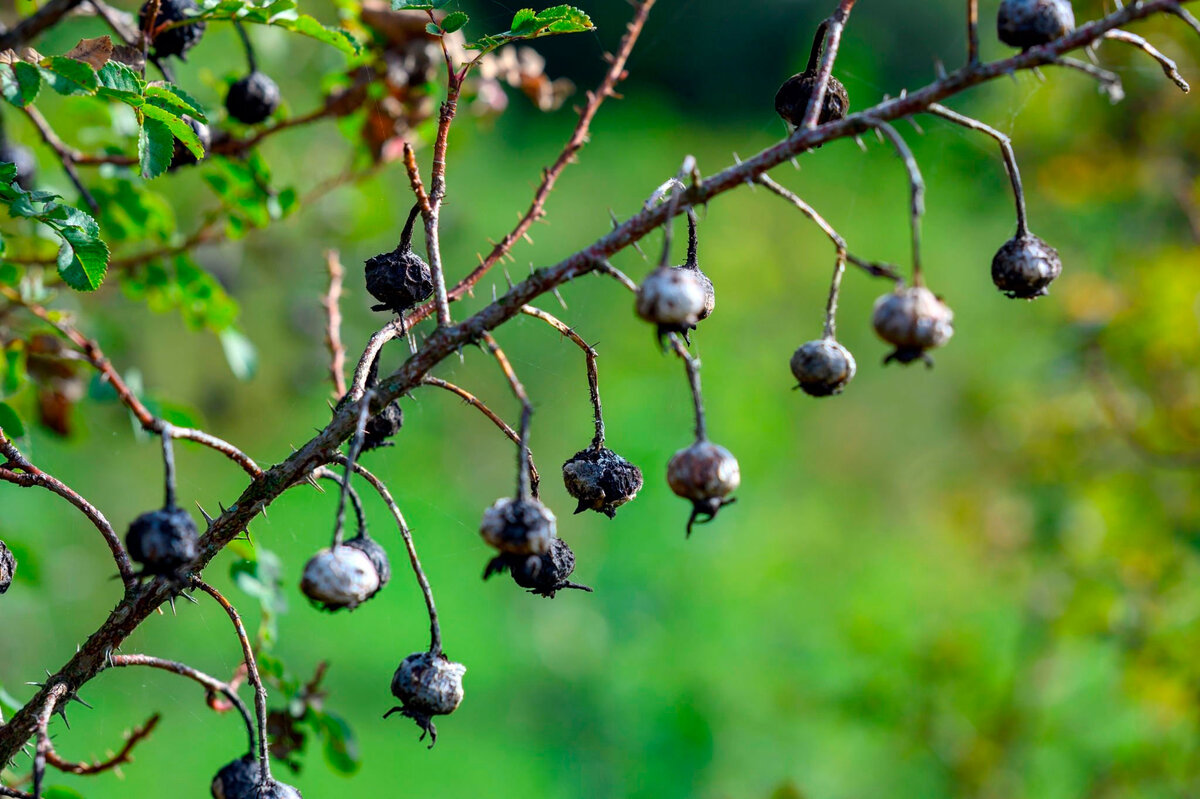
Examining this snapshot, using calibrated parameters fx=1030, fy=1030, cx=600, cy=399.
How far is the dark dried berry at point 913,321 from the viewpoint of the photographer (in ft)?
2.31

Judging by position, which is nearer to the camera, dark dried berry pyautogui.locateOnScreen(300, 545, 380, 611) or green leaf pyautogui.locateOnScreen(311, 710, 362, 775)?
dark dried berry pyautogui.locateOnScreen(300, 545, 380, 611)

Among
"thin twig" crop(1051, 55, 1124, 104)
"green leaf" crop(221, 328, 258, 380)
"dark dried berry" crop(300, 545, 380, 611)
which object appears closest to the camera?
"thin twig" crop(1051, 55, 1124, 104)

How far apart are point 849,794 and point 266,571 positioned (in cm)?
251

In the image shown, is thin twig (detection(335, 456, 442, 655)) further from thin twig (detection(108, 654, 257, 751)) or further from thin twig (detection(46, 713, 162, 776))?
thin twig (detection(46, 713, 162, 776))

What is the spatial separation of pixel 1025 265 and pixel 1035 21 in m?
0.20

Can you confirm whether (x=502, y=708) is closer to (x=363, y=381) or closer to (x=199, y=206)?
(x=199, y=206)

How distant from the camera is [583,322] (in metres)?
5.79

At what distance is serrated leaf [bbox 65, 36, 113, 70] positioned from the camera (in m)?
0.95

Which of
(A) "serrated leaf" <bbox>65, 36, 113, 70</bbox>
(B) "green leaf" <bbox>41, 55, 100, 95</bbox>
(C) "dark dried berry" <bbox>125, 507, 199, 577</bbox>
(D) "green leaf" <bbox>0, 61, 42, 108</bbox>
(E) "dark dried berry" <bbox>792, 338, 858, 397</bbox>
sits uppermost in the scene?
(A) "serrated leaf" <bbox>65, 36, 113, 70</bbox>

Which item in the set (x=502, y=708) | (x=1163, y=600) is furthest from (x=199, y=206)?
(x=1163, y=600)

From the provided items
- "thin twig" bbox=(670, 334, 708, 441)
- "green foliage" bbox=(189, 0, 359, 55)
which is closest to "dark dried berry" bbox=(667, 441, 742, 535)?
"thin twig" bbox=(670, 334, 708, 441)

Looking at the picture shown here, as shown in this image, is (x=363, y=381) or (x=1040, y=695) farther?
(x=1040, y=695)

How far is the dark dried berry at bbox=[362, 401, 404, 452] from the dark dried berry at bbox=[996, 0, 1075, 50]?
60cm

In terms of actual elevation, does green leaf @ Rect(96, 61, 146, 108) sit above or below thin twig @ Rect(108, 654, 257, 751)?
above
